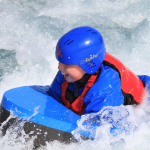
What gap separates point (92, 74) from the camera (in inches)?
80.0

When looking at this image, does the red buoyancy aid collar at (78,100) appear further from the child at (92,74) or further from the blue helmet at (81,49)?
the blue helmet at (81,49)

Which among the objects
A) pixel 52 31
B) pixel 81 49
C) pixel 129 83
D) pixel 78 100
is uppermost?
pixel 81 49

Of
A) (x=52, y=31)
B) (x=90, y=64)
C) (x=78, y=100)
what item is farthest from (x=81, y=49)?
(x=52, y=31)

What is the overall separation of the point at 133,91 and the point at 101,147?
2.05ft

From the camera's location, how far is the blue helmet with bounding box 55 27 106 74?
183 centimetres

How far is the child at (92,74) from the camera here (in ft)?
6.07

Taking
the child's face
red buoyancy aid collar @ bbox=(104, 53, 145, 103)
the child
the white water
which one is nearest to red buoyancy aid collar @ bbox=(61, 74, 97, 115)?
the child

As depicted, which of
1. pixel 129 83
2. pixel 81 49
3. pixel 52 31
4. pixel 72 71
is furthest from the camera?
pixel 52 31

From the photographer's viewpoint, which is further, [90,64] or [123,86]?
[123,86]

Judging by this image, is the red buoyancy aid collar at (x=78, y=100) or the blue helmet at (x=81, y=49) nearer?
the blue helmet at (x=81, y=49)

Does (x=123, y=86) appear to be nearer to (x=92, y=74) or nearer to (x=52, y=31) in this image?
(x=92, y=74)

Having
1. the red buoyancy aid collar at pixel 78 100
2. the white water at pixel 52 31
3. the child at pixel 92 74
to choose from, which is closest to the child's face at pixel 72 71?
the child at pixel 92 74

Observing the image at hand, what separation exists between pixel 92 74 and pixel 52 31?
2484 mm

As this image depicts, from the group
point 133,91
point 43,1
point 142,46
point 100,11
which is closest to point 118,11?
point 100,11
